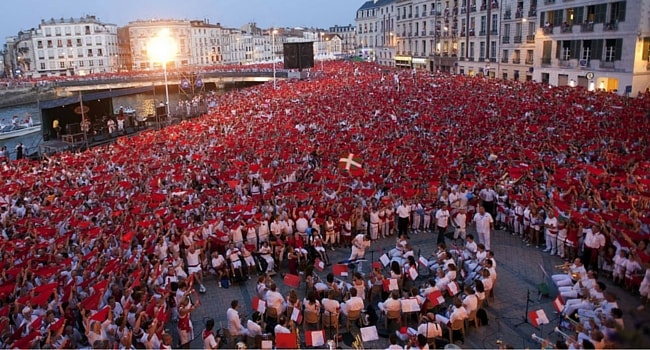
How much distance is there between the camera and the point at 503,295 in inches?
532

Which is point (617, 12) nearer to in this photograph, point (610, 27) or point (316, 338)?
point (610, 27)

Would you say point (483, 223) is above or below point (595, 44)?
below

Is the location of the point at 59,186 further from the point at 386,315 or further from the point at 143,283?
the point at 386,315

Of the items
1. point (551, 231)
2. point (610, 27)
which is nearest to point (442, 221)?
point (551, 231)

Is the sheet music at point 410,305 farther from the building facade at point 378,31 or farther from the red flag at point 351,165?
the building facade at point 378,31

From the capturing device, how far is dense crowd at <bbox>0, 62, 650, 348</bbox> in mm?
A: 11750

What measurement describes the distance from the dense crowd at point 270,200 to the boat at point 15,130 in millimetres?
32118

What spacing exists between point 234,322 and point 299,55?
64245mm

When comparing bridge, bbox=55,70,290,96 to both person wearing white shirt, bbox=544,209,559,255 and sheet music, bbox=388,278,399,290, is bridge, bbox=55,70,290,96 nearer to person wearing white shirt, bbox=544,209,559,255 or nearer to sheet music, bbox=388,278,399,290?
person wearing white shirt, bbox=544,209,559,255

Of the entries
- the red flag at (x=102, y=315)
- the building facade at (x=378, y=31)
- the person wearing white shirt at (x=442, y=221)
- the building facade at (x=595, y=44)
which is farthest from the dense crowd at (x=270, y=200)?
the building facade at (x=378, y=31)

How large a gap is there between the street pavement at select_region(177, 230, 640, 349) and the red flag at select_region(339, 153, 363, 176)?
155 inches

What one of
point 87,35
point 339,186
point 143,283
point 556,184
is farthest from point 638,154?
point 87,35

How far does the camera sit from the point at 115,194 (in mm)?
19078

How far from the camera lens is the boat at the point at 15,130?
5438 centimetres
